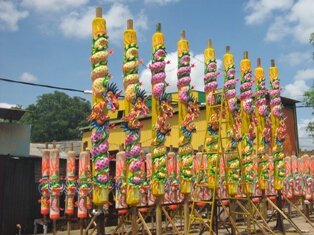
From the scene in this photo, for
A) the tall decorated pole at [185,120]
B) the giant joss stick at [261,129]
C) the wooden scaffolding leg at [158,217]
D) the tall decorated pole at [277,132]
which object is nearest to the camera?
the wooden scaffolding leg at [158,217]

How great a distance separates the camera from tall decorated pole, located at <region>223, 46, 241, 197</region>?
1316cm

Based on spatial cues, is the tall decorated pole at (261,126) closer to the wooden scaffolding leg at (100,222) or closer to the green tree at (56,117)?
the wooden scaffolding leg at (100,222)

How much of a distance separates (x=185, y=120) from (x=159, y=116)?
1.13m

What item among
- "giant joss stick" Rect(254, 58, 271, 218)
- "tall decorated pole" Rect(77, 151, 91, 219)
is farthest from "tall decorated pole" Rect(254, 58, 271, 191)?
"tall decorated pole" Rect(77, 151, 91, 219)

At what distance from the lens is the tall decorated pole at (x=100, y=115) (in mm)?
10109

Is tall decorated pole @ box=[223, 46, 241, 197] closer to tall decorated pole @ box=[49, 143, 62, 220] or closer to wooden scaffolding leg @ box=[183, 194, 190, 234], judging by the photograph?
wooden scaffolding leg @ box=[183, 194, 190, 234]

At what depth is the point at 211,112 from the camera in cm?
1297

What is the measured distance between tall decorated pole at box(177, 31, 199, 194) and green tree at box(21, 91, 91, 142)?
36.2 meters

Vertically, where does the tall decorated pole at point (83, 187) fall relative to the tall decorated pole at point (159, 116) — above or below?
below

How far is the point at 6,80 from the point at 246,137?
7.56m

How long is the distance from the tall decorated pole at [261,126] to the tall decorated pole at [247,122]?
39 centimetres

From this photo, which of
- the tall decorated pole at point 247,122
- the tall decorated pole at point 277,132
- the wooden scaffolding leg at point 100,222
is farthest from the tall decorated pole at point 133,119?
the tall decorated pole at point 277,132

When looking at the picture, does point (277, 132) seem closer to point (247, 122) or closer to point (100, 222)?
point (247, 122)

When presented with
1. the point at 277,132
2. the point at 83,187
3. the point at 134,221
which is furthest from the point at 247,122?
the point at 83,187
